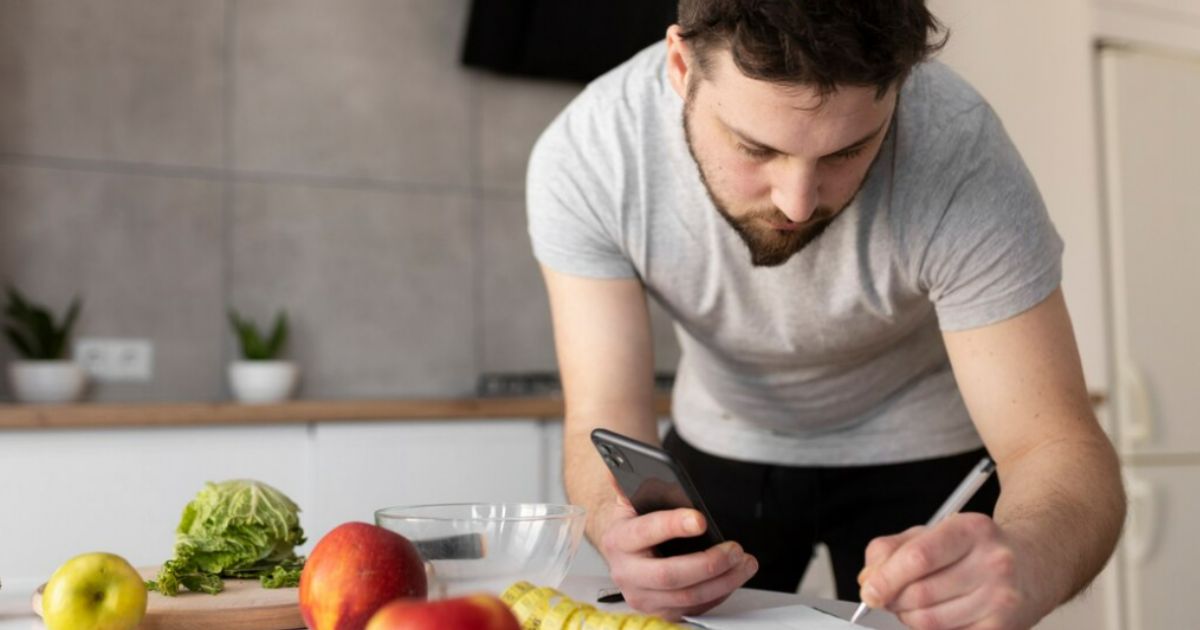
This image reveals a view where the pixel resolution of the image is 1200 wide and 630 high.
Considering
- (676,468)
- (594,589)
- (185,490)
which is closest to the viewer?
(676,468)

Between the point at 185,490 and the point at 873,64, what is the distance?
1681 millimetres

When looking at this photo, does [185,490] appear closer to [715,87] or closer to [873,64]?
[715,87]

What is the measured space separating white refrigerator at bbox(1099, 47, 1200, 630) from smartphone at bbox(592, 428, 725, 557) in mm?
2667

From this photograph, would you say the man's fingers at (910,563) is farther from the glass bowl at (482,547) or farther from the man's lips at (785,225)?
the man's lips at (785,225)

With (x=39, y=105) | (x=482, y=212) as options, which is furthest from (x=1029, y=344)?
(x=39, y=105)

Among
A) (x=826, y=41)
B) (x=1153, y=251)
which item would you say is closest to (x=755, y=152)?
(x=826, y=41)

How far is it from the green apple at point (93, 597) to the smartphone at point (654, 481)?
1.17 ft

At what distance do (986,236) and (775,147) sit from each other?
305mm

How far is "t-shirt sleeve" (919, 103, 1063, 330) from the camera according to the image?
1198mm

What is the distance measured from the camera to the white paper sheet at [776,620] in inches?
35.1

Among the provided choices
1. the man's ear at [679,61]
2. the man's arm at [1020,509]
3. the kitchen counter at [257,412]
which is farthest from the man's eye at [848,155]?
the kitchen counter at [257,412]

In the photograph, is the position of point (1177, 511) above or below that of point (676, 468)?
below

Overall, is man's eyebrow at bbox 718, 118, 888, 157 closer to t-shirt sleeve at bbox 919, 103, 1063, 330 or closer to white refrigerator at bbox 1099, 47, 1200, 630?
t-shirt sleeve at bbox 919, 103, 1063, 330

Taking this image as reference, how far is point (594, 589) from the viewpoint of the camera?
1.08 metres
